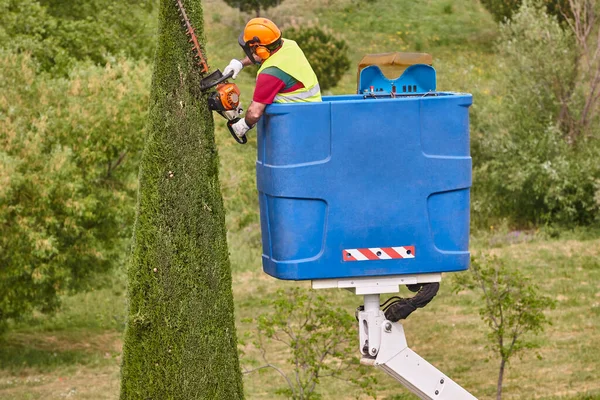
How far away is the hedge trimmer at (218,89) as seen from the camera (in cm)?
589

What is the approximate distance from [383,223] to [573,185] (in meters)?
16.0

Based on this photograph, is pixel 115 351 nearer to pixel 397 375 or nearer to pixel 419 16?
pixel 397 375

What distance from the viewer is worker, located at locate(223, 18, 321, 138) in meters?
5.83

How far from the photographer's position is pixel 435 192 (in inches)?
232

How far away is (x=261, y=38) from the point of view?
19.6ft

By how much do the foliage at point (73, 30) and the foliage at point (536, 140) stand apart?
749cm

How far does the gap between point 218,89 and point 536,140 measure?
54.2ft

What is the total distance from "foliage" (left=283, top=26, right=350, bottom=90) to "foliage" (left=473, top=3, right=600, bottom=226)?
6.47m

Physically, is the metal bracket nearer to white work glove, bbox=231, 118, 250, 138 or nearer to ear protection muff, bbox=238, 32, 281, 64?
white work glove, bbox=231, 118, 250, 138

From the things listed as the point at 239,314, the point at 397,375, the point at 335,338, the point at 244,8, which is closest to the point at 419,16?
the point at 244,8

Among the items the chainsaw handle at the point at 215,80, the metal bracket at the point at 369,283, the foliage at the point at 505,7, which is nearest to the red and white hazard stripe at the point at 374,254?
the metal bracket at the point at 369,283

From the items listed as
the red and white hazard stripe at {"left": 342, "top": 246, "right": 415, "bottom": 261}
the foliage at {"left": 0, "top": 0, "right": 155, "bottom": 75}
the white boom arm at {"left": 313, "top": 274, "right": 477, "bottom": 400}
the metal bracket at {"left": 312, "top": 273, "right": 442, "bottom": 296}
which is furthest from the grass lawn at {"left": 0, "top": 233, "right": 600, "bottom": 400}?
the foliage at {"left": 0, "top": 0, "right": 155, "bottom": 75}

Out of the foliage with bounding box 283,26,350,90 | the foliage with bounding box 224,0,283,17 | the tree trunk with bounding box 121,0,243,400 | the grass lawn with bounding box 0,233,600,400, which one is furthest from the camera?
the foliage with bounding box 224,0,283,17

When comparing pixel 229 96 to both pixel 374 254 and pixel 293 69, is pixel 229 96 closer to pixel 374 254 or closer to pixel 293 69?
pixel 293 69
